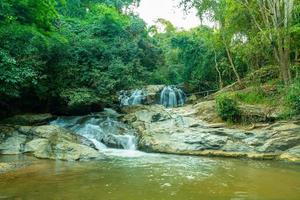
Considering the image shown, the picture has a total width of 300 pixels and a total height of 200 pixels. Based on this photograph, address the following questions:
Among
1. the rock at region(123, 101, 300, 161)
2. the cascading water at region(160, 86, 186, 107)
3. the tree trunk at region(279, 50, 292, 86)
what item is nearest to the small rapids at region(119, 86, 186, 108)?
the cascading water at region(160, 86, 186, 107)

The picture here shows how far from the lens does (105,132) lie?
578 inches

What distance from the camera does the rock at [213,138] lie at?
11.7 metres

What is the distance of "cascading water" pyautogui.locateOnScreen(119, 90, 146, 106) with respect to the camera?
827 inches

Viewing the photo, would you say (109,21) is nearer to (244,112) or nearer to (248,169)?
(244,112)

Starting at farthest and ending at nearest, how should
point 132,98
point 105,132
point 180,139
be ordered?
point 132,98 → point 105,132 → point 180,139

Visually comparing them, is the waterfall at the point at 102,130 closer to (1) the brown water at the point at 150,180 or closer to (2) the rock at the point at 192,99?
(1) the brown water at the point at 150,180

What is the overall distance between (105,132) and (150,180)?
7179 millimetres

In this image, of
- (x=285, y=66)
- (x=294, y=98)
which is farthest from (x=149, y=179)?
(x=285, y=66)

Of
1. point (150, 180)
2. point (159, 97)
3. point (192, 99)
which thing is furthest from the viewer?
point (192, 99)

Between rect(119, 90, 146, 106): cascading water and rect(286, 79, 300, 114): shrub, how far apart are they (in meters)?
10.0

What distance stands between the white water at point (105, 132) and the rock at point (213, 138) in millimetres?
509

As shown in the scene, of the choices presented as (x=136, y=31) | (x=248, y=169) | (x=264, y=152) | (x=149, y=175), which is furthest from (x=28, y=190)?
(x=136, y=31)

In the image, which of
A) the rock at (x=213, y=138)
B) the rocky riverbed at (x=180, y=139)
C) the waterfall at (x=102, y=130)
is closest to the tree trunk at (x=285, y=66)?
the rocky riverbed at (x=180, y=139)

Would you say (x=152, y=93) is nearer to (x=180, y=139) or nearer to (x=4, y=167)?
(x=180, y=139)
